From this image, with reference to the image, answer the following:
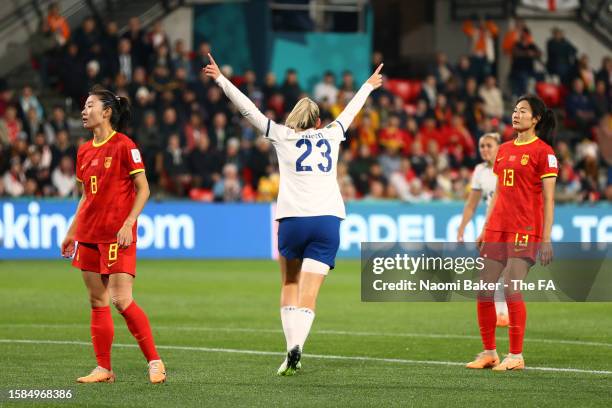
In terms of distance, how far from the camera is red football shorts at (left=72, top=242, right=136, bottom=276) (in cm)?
962

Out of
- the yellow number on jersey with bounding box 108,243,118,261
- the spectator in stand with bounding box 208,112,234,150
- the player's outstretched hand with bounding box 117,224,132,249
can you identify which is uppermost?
the spectator in stand with bounding box 208,112,234,150

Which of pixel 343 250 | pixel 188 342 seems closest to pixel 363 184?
pixel 343 250

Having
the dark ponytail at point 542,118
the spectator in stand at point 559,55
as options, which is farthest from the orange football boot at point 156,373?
the spectator in stand at point 559,55

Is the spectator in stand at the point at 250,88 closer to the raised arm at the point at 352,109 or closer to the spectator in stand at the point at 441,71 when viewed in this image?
the spectator in stand at the point at 441,71

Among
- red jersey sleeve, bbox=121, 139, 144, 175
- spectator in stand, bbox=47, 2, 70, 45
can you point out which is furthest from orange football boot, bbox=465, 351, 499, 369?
spectator in stand, bbox=47, 2, 70, 45

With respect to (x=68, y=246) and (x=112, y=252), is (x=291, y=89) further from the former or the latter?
(x=112, y=252)

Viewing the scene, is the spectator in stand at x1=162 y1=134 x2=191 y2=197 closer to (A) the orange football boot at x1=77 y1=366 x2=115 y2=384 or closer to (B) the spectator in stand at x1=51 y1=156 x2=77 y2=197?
(B) the spectator in stand at x1=51 y1=156 x2=77 y2=197

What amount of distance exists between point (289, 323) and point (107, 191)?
1876mm

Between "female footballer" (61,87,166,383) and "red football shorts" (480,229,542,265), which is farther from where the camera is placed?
"red football shorts" (480,229,542,265)

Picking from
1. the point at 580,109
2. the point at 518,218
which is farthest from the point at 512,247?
the point at 580,109

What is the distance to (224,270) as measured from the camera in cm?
2323

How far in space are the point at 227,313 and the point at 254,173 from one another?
1083 centimetres

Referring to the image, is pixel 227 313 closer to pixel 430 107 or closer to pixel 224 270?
pixel 224 270

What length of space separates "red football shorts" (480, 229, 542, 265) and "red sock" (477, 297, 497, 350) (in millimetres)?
382
